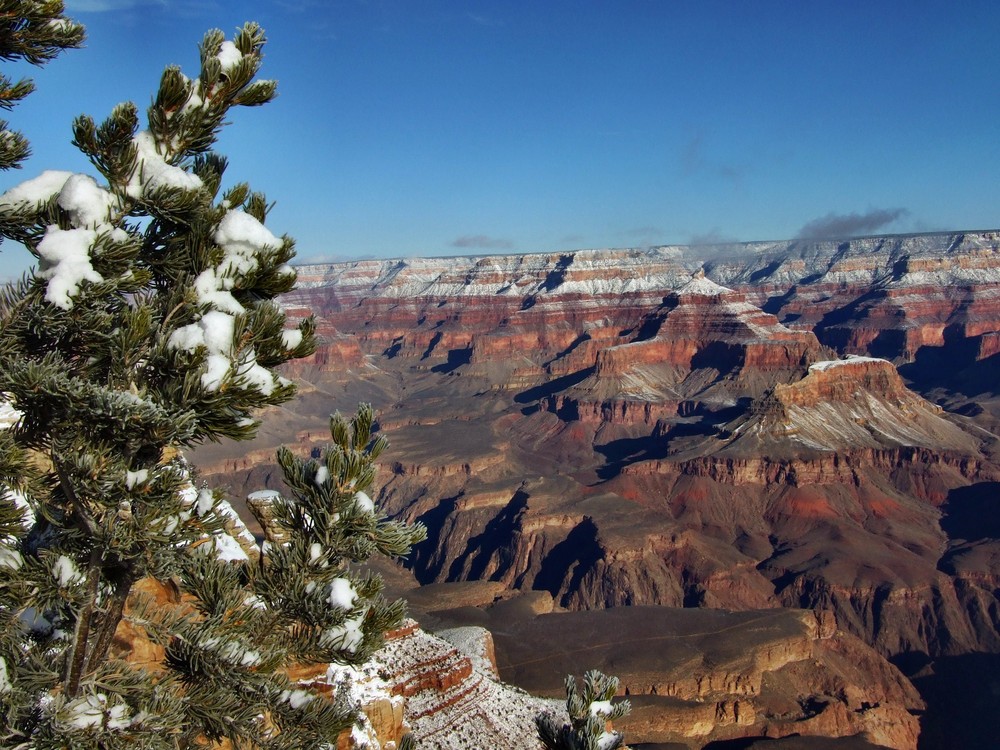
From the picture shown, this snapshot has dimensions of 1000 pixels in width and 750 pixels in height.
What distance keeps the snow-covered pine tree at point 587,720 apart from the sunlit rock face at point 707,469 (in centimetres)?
6609

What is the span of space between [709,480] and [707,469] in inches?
60.8

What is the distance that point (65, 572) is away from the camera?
5.16m

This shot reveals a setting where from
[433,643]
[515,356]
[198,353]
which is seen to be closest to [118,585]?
[198,353]

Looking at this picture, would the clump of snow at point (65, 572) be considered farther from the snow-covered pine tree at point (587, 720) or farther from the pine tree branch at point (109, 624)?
the snow-covered pine tree at point (587, 720)

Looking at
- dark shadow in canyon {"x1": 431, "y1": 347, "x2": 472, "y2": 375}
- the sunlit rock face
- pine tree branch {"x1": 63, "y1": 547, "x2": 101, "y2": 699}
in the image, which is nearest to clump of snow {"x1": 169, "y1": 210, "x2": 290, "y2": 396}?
pine tree branch {"x1": 63, "y1": 547, "x2": 101, "y2": 699}

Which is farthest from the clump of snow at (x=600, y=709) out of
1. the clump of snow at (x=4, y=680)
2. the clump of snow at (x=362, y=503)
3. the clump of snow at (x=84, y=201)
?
the clump of snow at (x=84, y=201)

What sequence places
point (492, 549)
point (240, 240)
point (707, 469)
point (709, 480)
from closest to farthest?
point (240, 240), point (492, 549), point (709, 480), point (707, 469)

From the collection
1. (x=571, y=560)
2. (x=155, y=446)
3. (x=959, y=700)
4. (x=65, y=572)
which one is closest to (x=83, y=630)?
(x=65, y=572)

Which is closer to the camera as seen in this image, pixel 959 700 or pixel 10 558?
pixel 10 558

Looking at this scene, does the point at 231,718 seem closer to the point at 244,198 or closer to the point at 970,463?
the point at 244,198

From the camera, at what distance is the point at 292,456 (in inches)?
218

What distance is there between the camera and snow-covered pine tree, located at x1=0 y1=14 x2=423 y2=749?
4969 mm

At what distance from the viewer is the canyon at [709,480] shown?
6625 cm

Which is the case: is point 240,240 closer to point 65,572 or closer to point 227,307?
point 227,307
